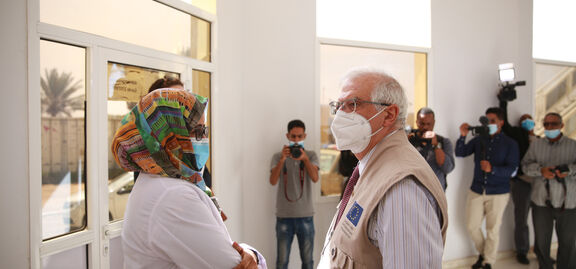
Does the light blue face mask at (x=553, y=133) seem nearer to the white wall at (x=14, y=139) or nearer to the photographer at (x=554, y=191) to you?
the photographer at (x=554, y=191)

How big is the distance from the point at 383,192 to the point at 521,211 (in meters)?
4.38

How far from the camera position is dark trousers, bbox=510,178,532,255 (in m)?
4.29

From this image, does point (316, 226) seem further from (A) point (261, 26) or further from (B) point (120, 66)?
(B) point (120, 66)

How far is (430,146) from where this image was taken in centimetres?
371

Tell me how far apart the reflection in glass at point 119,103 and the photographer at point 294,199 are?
1.38 meters

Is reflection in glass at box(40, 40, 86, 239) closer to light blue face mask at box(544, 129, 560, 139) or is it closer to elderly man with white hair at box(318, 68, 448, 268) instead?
elderly man with white hair at box(318, 68, 448, 268)

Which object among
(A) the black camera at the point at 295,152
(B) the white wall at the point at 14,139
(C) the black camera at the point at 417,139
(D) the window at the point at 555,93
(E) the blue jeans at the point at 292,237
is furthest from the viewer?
(D) the window at the point at 555,93

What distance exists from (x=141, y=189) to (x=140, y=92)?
1.46 metres

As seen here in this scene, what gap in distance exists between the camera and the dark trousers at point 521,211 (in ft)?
14.1

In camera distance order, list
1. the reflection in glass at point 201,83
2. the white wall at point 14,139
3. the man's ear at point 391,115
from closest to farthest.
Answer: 1. the man's ear at point 391,115
2. the white wall at point 14,139
3. the reflection in glass at point 201,83

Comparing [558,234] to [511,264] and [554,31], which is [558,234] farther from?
[554,31]

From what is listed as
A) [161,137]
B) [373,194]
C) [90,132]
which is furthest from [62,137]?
[373,194]

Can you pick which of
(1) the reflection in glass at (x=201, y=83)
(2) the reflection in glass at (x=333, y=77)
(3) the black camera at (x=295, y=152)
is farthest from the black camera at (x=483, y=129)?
(1) the reflection in glass at (x=201, y=83)

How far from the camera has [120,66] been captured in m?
2.26
